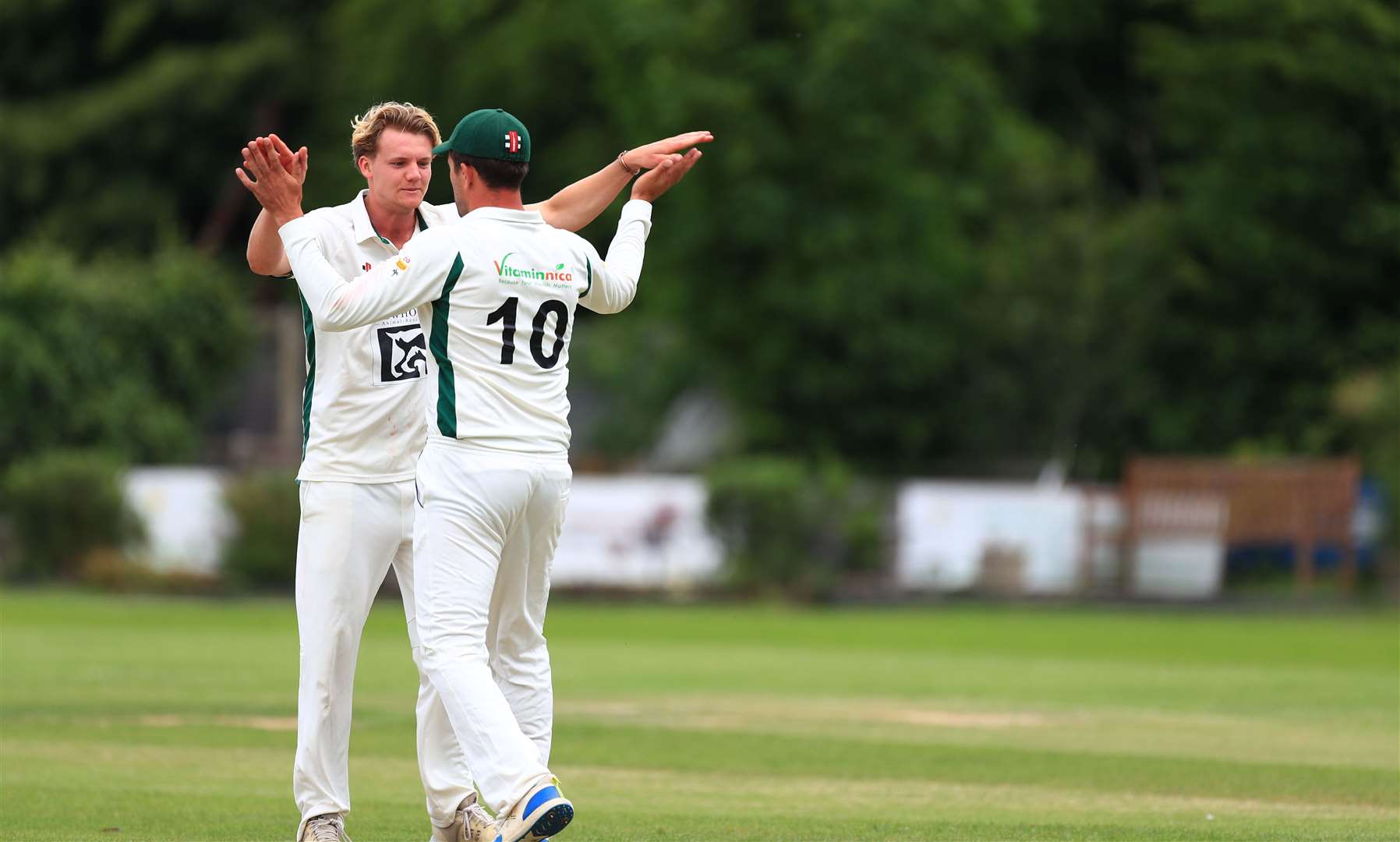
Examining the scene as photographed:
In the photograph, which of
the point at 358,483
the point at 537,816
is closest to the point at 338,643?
the point at 358,483

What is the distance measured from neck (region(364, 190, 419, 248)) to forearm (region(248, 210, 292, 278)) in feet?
1.13

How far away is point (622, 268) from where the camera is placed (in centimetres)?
689

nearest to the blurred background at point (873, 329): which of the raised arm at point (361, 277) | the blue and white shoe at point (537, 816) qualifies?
the raised arm at point (361, 277)

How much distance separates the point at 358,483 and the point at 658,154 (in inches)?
62.4

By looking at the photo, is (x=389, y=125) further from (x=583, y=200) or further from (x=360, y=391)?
(x=360, y=391)

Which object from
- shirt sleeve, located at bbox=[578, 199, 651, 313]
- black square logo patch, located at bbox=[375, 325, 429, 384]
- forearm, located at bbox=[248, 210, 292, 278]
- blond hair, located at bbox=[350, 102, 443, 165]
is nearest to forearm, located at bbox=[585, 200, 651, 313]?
shirt sleeve, located at bbox=[578, 199, 651, 313]

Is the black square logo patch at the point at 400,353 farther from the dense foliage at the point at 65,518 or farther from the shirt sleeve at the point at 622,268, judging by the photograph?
the dense foliage at the point at 65,518

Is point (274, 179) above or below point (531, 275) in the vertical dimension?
above

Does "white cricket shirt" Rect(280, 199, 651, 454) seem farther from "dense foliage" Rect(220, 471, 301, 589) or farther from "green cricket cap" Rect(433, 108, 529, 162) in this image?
"dense foliage" Rect(220, 471, 301, 589)

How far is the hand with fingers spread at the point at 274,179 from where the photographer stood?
6.70m

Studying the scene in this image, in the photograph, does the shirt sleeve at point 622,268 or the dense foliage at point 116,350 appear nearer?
the shirt sleeve at point 622,268

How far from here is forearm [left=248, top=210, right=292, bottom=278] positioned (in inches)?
279

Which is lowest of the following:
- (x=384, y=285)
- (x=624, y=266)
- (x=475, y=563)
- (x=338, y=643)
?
(x=338, y=643)

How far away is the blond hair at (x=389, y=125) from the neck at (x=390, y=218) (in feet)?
0.58
